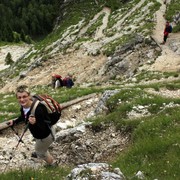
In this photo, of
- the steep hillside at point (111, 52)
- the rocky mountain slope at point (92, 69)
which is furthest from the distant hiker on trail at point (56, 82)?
the steep hillside at point (111, 52)

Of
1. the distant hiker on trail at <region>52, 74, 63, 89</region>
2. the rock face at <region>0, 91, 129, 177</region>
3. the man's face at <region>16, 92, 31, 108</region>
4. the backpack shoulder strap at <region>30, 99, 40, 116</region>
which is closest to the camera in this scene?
the man's face at <region>16, 92, 31, 108</region>

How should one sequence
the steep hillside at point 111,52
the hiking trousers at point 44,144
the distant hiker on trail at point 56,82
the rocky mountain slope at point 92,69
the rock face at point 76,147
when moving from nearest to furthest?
the hiking trousers at point 44,144, the rock face at point 76,147, the rocky mountain slope at point 92,69, the distant hiker on trail at point 56,82, the steep hillside at point 111,52

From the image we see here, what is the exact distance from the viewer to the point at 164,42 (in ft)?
127

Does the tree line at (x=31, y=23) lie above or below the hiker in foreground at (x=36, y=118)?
below

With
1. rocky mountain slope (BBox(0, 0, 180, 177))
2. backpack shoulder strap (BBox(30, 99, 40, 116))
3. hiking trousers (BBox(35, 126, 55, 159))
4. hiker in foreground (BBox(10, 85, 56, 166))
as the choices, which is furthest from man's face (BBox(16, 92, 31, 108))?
rocky mountain slope (BBox(0, 0, 180, 177))

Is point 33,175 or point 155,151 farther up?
point 33,175

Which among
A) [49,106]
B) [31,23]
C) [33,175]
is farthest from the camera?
[31,23]

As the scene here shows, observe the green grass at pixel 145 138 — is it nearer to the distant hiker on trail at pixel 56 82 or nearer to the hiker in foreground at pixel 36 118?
the hiker in foreground at pixel 36 118

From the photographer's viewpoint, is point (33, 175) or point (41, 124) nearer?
point (33, 175)

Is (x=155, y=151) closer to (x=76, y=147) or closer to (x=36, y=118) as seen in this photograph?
(x=76, y=147)

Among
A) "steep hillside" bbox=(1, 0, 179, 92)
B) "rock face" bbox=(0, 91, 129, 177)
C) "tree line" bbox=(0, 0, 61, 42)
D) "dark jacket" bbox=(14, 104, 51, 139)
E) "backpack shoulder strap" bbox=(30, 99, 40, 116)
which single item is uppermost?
"backpack shoulder strap" bbox=(30, 99, 40, 116)

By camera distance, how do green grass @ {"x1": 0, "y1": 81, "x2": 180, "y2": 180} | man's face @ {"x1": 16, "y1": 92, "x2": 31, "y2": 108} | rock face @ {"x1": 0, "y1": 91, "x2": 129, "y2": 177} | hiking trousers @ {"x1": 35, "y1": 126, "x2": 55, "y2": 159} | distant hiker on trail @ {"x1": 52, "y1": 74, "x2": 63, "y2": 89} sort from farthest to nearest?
distant hiker on trail @ {"x1": 52, "y1": 74, "x2": 63, "y2": 89} < rock face @ {"x1": 0, "y1": 91, "x2": 129, "y2": 177} < hiking trousers @ {"x1": 35, "y1": 126, "x2": 55, "y2": 159} < green grass @ {"x1": 0, "y1": 81, "x2": 180, "y2": 180} < man's face @ {"x1": 16, "y1": 92, "x2": 31, "y2": 108}

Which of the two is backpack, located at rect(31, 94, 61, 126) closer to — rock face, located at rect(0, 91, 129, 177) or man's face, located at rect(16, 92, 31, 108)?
man's face, located at rect(16, 92, 31, 108)

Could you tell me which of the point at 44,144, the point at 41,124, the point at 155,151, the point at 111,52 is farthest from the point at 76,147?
the point at 111,52
